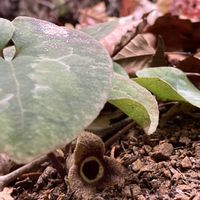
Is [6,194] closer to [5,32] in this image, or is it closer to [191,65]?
[5,32]

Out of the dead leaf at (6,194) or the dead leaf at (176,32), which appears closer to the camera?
the dead leaf at (6,194)

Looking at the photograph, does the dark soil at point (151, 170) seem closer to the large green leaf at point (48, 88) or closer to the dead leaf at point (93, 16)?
the large green leaf at point (48, 88)

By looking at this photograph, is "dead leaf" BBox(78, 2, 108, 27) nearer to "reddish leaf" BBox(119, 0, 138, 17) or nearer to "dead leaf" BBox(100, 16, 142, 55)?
"reddish leaf" BBox(119, 0, 138, 17)

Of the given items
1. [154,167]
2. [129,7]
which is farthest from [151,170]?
[129,7]

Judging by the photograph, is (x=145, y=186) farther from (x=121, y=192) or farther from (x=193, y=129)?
(x=193, y=129)

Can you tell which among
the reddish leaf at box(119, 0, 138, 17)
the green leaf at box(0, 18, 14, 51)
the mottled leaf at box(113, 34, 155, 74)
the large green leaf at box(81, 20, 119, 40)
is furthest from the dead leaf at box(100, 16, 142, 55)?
the reddish leaf at box(119, 0, 138, 17)

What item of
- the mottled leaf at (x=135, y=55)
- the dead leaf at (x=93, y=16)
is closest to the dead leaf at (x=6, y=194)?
the mottled leaf at (x=135, y=55)
